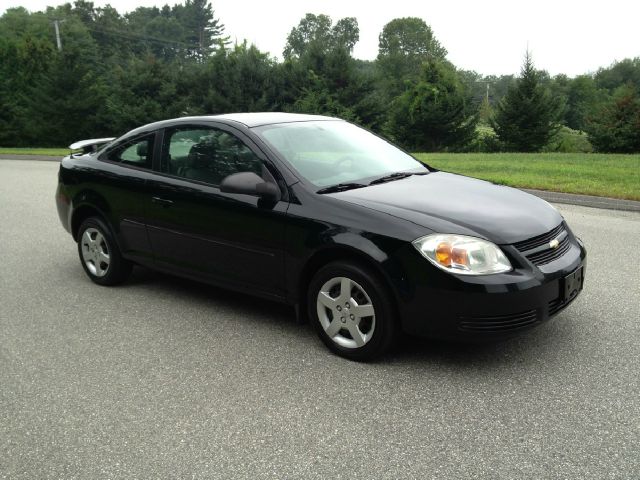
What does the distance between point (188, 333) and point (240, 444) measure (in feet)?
5.45

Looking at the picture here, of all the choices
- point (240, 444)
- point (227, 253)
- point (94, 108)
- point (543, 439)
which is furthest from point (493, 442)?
point (94, 108)

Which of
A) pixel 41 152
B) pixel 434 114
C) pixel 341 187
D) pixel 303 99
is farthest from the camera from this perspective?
pixel 303 99

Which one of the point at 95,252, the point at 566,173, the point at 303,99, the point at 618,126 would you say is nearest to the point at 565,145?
the point at 618,126

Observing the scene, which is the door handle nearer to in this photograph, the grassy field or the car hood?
the car hood

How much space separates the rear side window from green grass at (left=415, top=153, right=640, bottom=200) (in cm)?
601

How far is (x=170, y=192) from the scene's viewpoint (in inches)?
190

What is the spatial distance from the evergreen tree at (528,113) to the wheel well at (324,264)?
25.0 meters

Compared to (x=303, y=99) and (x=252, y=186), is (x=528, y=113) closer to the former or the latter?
(x=303, y=99)

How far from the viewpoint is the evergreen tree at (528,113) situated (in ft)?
87.9

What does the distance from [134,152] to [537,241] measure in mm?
3427

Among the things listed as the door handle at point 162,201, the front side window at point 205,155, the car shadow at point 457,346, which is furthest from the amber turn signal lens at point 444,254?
the door handle at point 162,201

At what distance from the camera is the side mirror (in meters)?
4.15

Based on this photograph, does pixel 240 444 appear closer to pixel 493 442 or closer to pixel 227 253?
pixel 493 442

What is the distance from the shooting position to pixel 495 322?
352 centimetres
